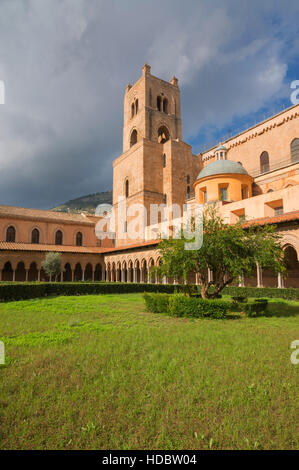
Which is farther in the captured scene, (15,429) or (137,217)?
(137,217)

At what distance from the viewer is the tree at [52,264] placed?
29.5 meters

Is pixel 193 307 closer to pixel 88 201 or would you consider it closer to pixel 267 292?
pixel 267 292

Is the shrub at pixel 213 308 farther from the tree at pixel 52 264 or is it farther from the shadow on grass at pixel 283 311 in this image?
the tree at pixel 52 264

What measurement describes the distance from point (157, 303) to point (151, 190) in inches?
964

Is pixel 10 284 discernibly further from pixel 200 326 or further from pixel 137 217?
pixel 137 217

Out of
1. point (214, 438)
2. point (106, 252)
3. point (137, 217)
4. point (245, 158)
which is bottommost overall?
point (214, 438)

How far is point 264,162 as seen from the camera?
99.9 feet

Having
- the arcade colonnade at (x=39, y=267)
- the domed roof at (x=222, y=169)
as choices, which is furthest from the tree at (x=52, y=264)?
the domed roof at (x=222, y=169)

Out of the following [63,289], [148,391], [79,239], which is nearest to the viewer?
[148,391]

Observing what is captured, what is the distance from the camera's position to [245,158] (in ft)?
107

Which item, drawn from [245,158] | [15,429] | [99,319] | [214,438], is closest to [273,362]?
[214,438]

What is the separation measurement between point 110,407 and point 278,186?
24.5 metres

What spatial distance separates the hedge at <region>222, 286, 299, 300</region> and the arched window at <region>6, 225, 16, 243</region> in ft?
90.1

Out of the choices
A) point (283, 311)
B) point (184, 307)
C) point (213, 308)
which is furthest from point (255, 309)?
point (184, 307)
